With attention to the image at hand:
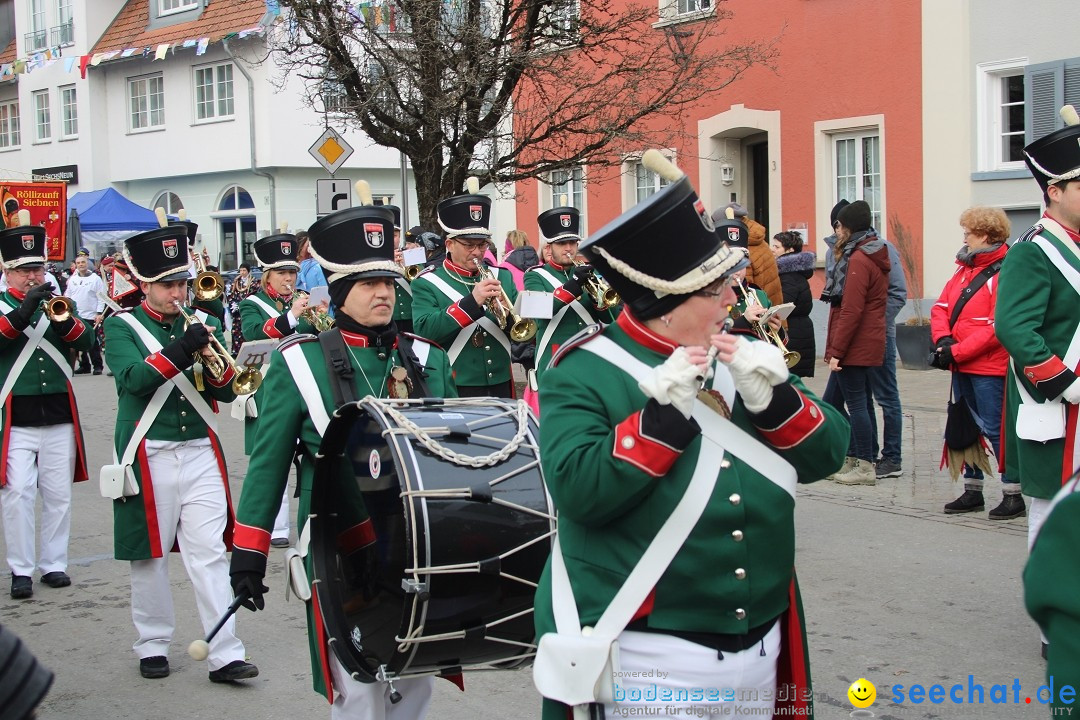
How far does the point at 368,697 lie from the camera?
4.04 m

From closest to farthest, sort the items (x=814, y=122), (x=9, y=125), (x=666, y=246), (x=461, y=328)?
(x=666, y=246) < (x=461, y=328) < (x=814, y=122) < (x=9, y=125)

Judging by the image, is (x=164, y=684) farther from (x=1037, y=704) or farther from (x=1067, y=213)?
(x=1067, y=213)

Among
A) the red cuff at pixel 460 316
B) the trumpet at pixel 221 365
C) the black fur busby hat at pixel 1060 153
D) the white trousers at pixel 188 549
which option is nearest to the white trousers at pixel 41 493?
the white trousers at pixel 188 549

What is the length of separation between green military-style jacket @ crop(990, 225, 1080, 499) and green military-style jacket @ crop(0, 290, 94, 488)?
17.4 feet

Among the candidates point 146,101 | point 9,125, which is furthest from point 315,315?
point 9,125

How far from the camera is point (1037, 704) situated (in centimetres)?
502

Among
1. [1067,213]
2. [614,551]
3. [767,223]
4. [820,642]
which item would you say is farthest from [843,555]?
[767,223]

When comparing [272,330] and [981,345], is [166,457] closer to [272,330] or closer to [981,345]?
[272,330]

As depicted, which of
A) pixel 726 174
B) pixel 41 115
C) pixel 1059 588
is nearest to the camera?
pixel 1059 588

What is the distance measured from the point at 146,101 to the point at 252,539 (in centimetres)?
3258

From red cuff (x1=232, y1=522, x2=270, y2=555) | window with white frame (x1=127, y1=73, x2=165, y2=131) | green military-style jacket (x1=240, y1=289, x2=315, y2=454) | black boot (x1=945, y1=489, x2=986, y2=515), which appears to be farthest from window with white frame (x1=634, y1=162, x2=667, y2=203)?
window with white frame (x1=127, y1=73, x2=165, y2=131)

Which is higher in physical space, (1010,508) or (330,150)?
(330,150)

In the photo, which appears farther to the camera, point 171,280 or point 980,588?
point 980,588

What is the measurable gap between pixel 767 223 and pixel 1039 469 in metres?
14.4
